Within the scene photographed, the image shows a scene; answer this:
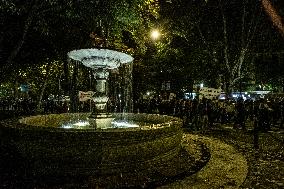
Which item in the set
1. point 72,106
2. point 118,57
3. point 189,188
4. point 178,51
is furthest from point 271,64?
point 189,188

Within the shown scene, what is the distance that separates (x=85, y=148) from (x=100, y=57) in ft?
13.4

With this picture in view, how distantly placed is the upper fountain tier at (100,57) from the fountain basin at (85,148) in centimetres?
322

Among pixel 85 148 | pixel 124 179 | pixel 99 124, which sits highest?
pixel 99 124

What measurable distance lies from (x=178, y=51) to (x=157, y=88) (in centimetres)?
423

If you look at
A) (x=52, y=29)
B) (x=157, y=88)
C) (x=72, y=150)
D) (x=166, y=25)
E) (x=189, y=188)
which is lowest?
(x=189, y=188)

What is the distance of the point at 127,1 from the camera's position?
1545cm

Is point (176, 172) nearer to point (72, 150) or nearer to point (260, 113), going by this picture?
point (72, 150)

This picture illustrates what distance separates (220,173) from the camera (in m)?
8.81

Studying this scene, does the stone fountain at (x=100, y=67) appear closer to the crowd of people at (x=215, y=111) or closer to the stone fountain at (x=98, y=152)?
the stone fountain at (x=98, y=152)

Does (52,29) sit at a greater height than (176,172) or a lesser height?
greater

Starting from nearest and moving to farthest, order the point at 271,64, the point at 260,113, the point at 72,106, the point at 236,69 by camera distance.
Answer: the point at 260,113 → the point at 72,106 → the point at 236,69 → the point at 271,64

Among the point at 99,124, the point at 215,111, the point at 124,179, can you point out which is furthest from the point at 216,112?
the point at 124,179

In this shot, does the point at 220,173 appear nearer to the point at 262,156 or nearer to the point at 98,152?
the point at 98,152

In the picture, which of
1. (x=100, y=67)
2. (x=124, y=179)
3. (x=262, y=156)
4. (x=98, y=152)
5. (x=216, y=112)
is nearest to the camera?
(x=124, y=179)
